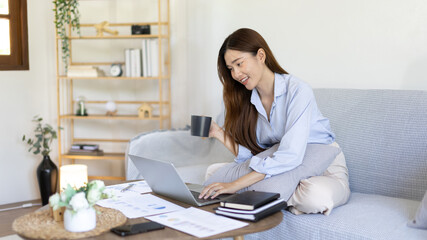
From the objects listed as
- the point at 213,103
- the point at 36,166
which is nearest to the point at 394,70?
the point at 213,103

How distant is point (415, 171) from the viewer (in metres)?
2.05

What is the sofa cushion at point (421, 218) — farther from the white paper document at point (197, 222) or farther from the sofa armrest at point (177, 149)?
the sofa armrest at point (177, 149)

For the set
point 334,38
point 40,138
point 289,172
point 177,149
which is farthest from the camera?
point 40,138

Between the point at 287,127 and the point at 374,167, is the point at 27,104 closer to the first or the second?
the point at 287,127

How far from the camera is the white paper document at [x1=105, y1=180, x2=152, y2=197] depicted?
1.81m

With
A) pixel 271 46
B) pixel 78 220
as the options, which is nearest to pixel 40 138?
pixel 271 46

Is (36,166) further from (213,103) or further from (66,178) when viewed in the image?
(213,103)

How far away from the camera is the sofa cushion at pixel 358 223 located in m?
1.61

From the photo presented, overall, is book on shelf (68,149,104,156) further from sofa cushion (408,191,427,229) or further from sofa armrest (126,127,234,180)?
sofa cushion (408,191,427,229)

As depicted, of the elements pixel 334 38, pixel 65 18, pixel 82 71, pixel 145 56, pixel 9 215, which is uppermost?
pixel 65 18

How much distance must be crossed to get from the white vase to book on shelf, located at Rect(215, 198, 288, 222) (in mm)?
393

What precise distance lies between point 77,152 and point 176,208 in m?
2.40

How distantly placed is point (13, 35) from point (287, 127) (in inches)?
106

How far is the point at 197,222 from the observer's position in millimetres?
1381
